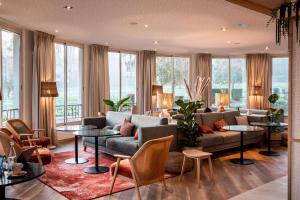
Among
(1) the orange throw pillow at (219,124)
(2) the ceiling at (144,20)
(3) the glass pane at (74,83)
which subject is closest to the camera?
(2) the ceiling at (144,20)

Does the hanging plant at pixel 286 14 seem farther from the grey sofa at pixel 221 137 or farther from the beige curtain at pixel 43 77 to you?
the beige curtain at pixel 43 77

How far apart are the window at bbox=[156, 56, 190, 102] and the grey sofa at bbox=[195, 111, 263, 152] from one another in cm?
403

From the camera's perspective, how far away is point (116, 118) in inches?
284

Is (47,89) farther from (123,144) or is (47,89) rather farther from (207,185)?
(207,185)

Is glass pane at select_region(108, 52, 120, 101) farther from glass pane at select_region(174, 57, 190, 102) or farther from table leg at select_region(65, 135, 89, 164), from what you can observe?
table leg at select_region(65, 135, 89, 164)

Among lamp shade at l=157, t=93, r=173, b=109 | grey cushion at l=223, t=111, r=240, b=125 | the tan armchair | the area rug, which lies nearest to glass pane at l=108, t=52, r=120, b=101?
lamp shade at l=157, t=93, r=173, b=109

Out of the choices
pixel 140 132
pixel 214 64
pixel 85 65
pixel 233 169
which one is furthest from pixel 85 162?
pixel 214 64

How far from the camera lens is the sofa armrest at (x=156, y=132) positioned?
5.39 m

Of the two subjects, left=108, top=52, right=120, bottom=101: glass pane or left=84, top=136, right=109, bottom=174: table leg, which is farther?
left=108, top=52, right=120, bottom=101: glass pane

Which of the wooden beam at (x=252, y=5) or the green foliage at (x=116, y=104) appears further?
the green foliage at (x=116, y=104)

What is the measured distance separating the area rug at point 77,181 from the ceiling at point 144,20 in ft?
9.49

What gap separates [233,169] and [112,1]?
3.72 meters

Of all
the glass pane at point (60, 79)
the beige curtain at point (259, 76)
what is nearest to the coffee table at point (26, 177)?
the glass pane at point (60, 79)

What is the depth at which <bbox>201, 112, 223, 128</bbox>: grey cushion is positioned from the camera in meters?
7.21
